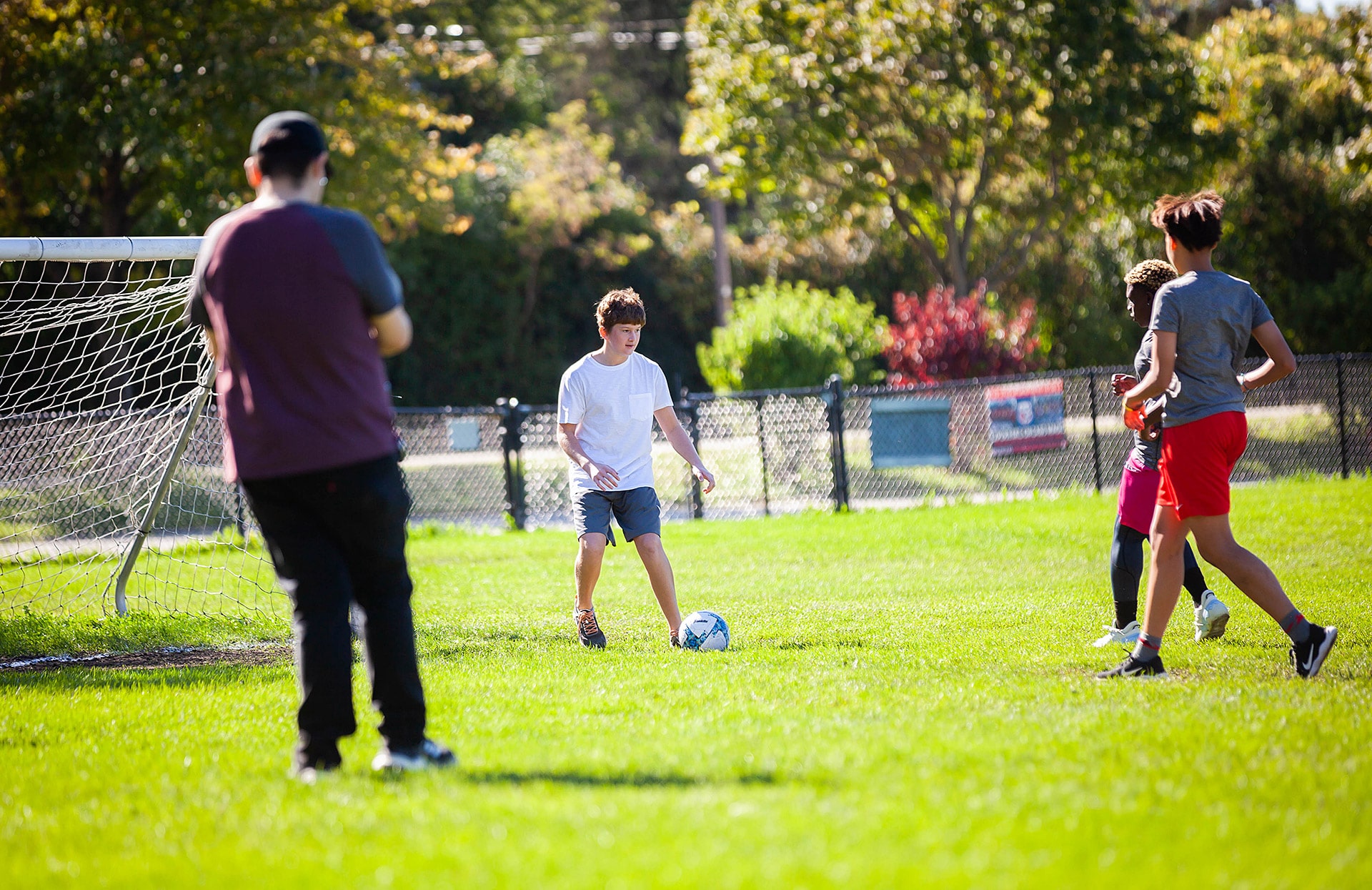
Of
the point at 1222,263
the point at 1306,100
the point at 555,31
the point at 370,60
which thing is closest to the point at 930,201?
the point at 1222,263

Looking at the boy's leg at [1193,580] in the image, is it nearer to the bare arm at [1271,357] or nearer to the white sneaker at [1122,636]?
the white sneaker at [1122,636]

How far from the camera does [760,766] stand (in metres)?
3.85

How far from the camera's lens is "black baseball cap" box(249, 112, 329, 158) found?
381 cm

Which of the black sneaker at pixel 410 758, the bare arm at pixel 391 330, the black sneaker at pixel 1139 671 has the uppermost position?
the bare arm at pixel 391 330

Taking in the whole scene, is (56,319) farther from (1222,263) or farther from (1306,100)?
(1306,100)

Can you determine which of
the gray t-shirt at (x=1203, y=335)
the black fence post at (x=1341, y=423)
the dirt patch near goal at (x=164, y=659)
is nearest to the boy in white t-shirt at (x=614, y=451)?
the dirt patch near goal at (x=164, y=659)

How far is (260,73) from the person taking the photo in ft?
66.0

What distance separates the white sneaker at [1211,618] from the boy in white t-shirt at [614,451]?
106 inches

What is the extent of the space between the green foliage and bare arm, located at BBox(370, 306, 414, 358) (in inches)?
657

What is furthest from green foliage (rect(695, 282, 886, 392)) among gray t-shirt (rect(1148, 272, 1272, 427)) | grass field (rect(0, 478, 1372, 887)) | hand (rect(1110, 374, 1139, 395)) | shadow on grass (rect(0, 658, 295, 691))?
gray t-shirt (rect(1148, 272, 1272, 427))

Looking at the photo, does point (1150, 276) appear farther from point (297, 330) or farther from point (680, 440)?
point (297, 330)

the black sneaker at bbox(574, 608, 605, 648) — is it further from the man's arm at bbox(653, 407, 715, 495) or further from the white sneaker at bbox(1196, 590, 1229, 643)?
the white sneaker at bbox(1196, 590, 1229, 643)

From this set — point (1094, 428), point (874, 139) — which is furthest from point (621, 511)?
point (874, 139)

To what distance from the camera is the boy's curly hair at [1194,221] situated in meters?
5.19
